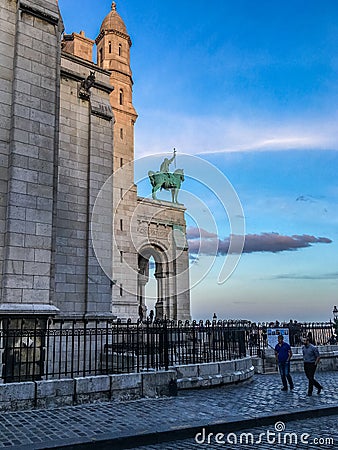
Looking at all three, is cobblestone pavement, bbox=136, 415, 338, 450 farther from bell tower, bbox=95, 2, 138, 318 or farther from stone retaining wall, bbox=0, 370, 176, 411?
bell tower, bbox=95, 2, 138, 318

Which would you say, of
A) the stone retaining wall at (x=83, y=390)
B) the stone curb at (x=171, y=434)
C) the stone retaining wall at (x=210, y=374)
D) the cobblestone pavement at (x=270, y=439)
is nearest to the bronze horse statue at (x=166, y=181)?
the stone retaining wall at (x=210, y=374)

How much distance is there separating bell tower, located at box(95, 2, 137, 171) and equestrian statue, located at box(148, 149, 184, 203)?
6237 millimetres

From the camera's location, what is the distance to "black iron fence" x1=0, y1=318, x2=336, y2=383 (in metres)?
10.9

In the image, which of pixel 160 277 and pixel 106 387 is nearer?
pixel 106 387

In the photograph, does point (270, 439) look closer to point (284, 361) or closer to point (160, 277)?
point (284, 361)

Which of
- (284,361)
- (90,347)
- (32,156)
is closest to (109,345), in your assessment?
(90,347)

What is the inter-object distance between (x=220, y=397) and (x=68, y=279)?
23.7 feet

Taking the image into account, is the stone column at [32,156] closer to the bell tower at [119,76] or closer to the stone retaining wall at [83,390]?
the stone retaining wall at [83,390]

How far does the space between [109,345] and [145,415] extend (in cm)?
675

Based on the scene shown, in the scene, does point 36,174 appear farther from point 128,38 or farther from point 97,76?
point 128,38

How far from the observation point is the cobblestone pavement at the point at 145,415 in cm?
736

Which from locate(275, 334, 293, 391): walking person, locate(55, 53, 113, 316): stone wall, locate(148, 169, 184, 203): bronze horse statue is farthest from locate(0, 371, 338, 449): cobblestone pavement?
locate(148, 169, 184, 203): bronze horse statue

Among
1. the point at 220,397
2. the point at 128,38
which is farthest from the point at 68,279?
the point at 128,38

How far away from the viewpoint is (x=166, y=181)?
128ft
